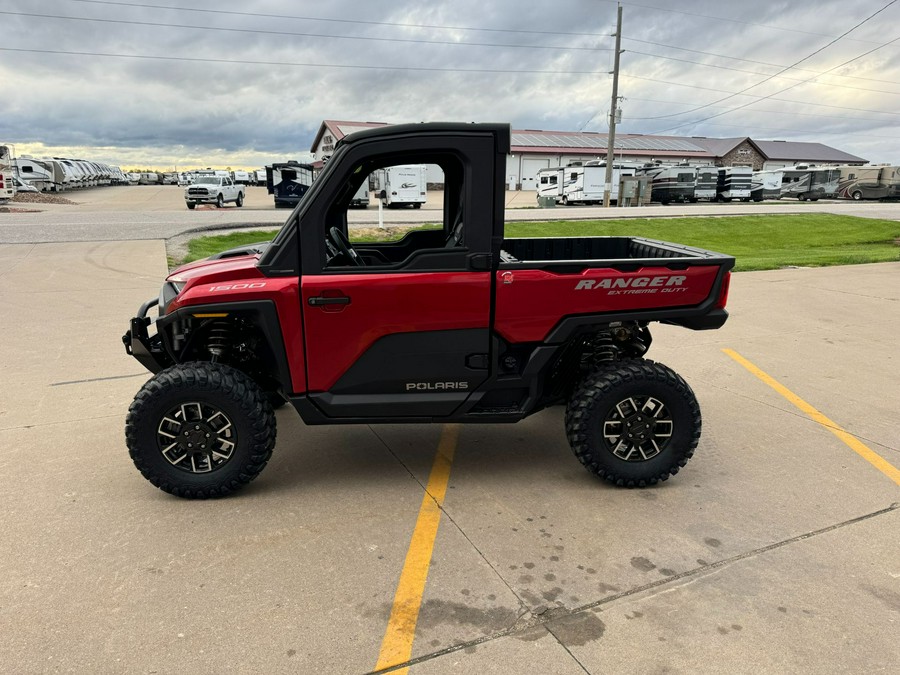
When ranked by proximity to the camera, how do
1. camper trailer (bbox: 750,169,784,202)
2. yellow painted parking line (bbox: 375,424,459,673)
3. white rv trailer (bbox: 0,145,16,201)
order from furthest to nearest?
camper trailer (bbox: 750,169,784,202), white rv trailer (bbox: 0,145,16,201), yellow painted parking line (bbox: 375,424,459,673)

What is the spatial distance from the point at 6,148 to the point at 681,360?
31.3 meters

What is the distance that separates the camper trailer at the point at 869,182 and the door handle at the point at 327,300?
5194 cm

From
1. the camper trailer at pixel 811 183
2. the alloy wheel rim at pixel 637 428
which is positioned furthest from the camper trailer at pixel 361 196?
the camper trailer at pixel 811 183

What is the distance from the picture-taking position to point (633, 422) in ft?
12.4

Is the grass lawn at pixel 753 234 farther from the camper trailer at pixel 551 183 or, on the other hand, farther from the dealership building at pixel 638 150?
the dealership building at pixel 638 150

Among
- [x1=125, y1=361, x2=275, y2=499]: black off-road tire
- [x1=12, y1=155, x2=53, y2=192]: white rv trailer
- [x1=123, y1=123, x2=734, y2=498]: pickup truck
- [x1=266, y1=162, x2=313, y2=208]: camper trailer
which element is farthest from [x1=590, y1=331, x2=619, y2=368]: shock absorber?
[x1=12, y1=155, x2=53, y2=192]: white rv trailer

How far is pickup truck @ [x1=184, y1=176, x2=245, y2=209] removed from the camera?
98.4 feet

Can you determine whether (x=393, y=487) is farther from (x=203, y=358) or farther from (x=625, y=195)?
(x=625, y=195)

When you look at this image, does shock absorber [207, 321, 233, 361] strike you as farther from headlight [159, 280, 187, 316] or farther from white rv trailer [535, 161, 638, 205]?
white rv trailer [535, 161, 638, 205]

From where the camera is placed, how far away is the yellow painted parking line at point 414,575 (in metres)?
2.51

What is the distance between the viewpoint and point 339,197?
355cm

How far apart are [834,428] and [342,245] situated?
13.0ft

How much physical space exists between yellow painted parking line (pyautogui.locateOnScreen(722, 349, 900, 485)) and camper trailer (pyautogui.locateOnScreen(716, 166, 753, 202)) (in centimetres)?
3845

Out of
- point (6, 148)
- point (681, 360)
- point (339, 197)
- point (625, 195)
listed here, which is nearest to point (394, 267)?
point (339, 197)
